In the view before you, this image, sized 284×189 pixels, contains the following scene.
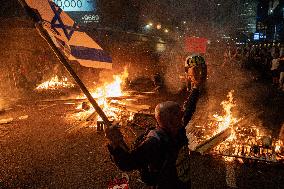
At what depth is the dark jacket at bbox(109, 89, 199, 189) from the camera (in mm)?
2723

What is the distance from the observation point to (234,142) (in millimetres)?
8078

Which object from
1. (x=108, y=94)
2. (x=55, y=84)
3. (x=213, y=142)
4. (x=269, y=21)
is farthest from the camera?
(x=269, y=21)

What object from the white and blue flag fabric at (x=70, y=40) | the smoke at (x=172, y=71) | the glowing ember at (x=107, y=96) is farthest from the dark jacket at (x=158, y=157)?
the smoke at (x=172, y=71)

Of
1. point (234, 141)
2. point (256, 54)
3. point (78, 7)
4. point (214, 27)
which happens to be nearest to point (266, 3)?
point (214, 27)

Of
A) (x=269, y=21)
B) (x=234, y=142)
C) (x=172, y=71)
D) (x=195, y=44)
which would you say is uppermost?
(x=269, y=21)

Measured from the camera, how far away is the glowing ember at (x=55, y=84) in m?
19.4

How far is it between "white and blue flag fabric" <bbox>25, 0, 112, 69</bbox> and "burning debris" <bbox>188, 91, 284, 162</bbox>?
462 cm

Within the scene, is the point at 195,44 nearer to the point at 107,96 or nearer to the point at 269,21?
the point at 107,96

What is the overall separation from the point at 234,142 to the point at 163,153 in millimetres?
5788

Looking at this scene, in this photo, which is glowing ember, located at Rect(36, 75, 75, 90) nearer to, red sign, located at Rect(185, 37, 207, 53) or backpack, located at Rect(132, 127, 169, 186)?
red sign, located at Rect(185, 37, 207, 53)

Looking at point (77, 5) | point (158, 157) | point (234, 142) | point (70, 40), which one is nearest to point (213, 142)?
point (234, 142)

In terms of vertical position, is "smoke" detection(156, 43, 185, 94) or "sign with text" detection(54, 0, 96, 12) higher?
"sign with text" detection(54, 0, 96, 12)

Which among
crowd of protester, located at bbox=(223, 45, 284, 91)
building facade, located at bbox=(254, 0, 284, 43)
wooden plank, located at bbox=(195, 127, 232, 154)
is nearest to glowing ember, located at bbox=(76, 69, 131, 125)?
wooden plank, located at bbox=(195, 127, 232, 154)

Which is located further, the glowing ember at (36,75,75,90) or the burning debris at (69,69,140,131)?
the glowing ember at (36,75,75,90)
